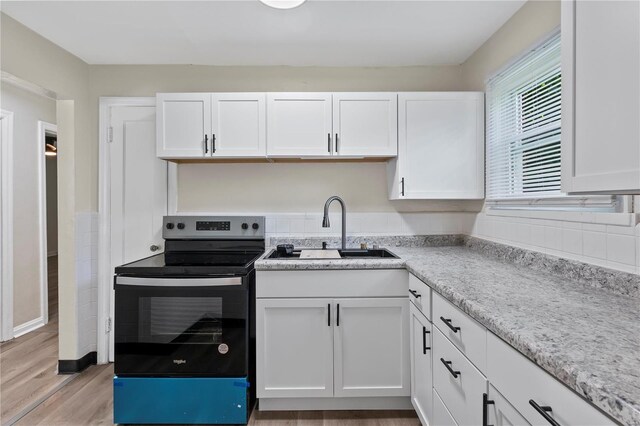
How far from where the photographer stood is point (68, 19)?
2.03 m

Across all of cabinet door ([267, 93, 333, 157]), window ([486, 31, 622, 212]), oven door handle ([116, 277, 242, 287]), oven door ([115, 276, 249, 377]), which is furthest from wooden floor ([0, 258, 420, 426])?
cabinet door ([267, 93, 333, 157])

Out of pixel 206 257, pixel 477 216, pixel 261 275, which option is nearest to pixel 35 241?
pixel 206 257

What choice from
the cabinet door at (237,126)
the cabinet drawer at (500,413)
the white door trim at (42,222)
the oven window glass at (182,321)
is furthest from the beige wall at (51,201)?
the cabinet drawer at (500,413)

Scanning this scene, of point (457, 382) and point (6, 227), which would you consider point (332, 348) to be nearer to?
point (457, 382)

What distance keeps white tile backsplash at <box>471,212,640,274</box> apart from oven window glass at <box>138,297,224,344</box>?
163 cm

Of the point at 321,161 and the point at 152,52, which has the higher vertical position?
the point at 152,52

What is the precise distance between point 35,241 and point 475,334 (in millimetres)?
3985

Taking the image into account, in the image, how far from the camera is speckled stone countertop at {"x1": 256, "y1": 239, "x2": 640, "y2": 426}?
0.69m

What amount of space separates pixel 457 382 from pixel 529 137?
132 centimetres

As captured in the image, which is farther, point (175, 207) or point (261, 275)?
point (175, 207)

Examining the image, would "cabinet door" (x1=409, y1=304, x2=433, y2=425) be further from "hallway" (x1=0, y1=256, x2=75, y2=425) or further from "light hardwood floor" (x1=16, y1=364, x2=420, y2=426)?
"hallway" (x1=0, y1=256, x2=75, y2=425)

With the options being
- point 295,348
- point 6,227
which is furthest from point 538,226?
point 6,227

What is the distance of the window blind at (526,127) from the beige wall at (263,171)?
56 centimetres

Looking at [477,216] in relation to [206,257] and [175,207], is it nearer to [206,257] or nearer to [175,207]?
[206,257]
